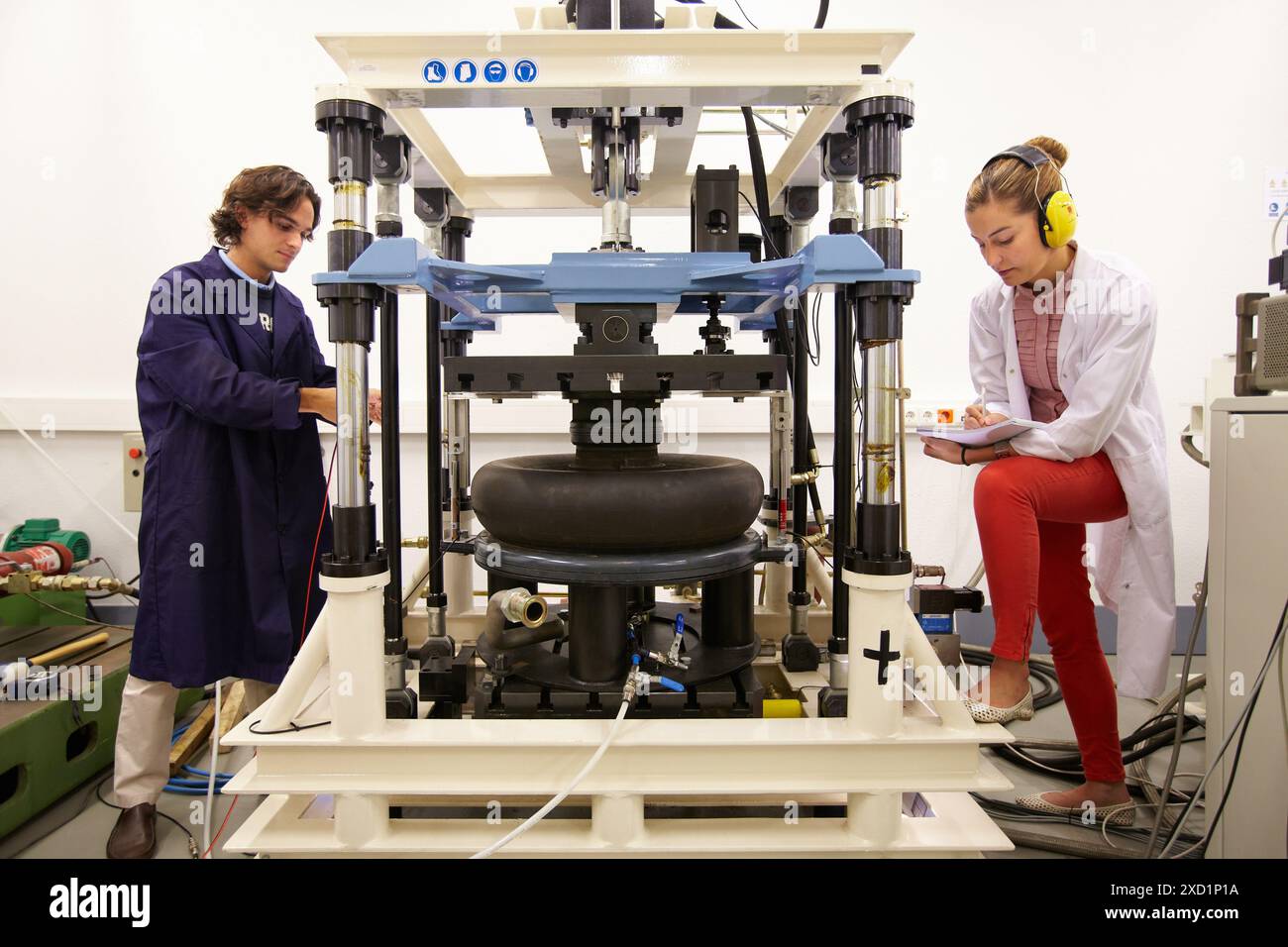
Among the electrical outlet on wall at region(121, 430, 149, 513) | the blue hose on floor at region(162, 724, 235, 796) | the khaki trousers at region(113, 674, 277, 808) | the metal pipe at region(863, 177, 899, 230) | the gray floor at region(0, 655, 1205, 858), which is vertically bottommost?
the gray floor at region(0, 655, 1205, 858)

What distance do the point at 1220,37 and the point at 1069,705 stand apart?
7.97 feet

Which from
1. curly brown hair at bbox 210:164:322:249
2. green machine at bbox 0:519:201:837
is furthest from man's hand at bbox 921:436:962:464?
green machine at bbox 0:519:201:837

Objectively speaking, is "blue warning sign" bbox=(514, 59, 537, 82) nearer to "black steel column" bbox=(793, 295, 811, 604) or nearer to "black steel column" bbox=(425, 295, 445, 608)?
"black steel column" bbox=(425, 295, 445, 608)

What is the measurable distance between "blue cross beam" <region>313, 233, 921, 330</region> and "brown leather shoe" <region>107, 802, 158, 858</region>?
3.73ft

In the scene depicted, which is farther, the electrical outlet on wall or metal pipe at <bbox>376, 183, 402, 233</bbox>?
the electrical outlet on wall

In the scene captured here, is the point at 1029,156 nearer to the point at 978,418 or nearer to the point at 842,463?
the point at 978,418

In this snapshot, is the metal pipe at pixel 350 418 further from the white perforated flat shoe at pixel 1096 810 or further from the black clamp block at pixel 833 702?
the white perforated flat shoe at pixel 1096 810

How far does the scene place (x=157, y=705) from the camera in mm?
1390

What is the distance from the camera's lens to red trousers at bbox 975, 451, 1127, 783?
4.10 ft

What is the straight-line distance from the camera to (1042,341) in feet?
4.60

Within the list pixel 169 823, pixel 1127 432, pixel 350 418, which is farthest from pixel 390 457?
pixel 1127 432

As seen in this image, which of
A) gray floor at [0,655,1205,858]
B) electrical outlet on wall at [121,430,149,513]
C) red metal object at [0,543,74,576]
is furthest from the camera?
electrical outlet on wall at [121,430,149,513]

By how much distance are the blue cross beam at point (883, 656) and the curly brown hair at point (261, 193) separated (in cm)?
145
